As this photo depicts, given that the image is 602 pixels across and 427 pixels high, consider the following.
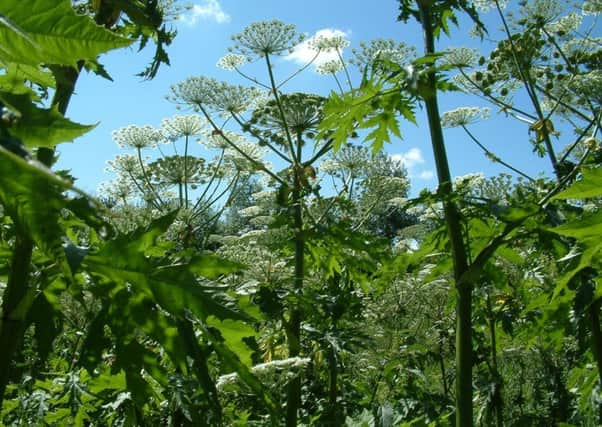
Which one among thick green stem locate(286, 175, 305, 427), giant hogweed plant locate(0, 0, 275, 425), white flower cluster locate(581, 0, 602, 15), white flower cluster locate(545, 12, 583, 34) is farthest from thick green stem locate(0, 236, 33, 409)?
white flower cluster locate(581, 0, 602, 15)

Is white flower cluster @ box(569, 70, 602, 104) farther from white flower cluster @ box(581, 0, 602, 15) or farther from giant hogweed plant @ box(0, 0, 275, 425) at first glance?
giant hogweed plant @ box(0, 0, 275, 425)

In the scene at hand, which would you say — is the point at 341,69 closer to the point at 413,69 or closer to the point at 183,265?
the point at 413,69

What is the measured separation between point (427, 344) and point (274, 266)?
1122 mm

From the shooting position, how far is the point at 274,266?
3740mm

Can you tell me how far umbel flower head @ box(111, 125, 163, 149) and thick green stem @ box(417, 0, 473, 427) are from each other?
5.74 metres

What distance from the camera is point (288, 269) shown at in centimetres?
398

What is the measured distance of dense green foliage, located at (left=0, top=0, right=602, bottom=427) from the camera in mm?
960

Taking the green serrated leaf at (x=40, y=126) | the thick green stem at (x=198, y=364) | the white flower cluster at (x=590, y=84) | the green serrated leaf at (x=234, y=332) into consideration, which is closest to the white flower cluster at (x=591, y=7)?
the white flower cluster at (x=590, y=84)

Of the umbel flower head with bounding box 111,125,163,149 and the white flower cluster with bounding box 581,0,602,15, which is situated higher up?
the white flower cluster with bounding box 581,0,602,15

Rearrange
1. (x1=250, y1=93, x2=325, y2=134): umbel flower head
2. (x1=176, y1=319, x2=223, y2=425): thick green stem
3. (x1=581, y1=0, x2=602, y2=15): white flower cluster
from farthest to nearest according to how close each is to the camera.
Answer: (x1=581, y1=0, x2=602, y2=15): white flower cluster < (x1=250, y1=93, x2=325, y2=134): umbel flower head < (x1=176, y1=319, x2=223, y2=425): thick green stem

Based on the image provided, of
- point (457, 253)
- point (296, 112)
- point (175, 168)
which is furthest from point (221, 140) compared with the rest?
point (457, 253)

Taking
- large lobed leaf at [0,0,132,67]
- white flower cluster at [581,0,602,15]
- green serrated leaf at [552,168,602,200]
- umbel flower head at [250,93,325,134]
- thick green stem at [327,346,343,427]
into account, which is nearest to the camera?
large lobed leaf at [0,0,132,67]

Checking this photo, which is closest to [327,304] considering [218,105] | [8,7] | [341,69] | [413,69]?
[413,69]

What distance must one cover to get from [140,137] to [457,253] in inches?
241
